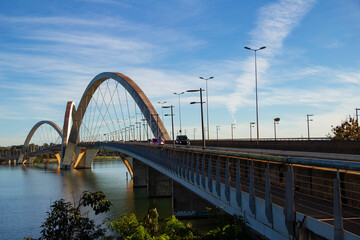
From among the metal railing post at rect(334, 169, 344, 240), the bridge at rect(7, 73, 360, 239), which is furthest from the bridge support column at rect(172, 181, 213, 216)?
the metal railing post at rect(334, 169, 344, 240)

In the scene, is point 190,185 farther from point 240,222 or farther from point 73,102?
point 73,102

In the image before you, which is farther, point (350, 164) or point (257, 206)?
point (257, 206)

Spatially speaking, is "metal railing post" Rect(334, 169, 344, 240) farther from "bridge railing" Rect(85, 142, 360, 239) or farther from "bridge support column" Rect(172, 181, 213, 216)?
"bridge support column" Rect(172, 181, 213, 216)

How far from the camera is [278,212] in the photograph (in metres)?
10.4

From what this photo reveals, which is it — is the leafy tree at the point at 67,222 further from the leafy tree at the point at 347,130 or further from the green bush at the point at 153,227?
the leafy tree at the point at 347,130

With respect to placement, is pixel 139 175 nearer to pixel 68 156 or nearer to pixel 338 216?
pixel 338 216

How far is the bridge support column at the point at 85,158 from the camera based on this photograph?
134375 millimetres

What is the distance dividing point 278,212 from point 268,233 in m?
Result: 0.97

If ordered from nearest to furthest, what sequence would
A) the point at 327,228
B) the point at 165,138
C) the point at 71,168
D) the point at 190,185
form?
the point at 327,228 → the point at 190,185 → the point at 165,138 → the point at 71,168

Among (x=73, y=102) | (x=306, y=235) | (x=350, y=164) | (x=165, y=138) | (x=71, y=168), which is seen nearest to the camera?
(x=350, y=164)

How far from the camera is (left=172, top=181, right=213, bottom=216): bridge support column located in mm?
38125

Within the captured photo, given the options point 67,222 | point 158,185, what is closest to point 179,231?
point 67,222

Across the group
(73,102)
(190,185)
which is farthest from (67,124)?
(190,185)

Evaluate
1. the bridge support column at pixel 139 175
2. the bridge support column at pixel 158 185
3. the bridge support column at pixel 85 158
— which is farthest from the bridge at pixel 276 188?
the bridge support column at pixel 85 158
